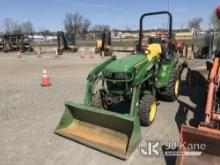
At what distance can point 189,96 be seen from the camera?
8320 millimetres

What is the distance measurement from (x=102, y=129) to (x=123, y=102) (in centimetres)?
220

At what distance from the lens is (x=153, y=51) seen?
22.8 feet

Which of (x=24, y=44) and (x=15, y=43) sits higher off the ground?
(x=15, y=43)

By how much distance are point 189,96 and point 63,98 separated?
3747 millimetres

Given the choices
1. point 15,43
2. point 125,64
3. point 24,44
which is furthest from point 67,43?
point 125,64

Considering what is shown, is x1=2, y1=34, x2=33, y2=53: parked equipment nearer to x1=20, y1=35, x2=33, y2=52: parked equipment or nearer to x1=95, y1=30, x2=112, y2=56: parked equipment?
x1=20, y1=35, x2=33, y2=52: parked equipment

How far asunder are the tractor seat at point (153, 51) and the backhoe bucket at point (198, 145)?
112 inches

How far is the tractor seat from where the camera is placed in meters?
6.76

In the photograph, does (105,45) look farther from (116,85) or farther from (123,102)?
(116,85)

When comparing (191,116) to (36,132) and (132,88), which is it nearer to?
(132,88)

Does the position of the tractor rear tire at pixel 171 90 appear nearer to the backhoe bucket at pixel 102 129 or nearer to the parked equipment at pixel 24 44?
the backhoe bucket at pixel 102 129

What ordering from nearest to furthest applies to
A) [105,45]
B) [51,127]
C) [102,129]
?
1. [102,129]
2. [51,127]
3. [105,45]

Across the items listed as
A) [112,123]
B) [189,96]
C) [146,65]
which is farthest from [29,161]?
[189,96]

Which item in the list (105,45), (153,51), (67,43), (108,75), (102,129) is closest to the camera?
(102,129)
